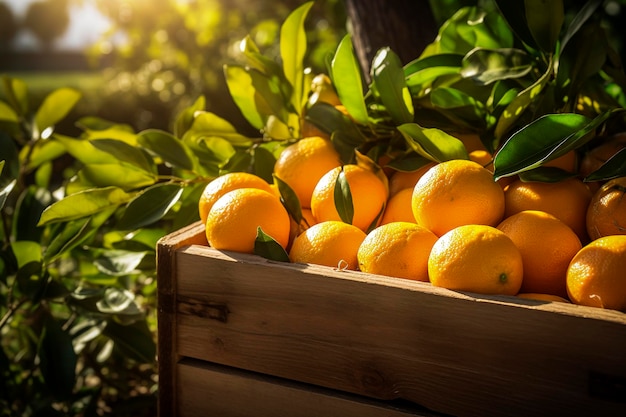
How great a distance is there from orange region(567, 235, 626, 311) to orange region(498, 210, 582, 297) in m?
0.05

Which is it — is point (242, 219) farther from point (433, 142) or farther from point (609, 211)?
point (609, 211)

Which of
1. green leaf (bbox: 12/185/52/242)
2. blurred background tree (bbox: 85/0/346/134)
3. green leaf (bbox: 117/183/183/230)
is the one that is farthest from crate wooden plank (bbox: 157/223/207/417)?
blurred background tree (bbox: 85/0/346/134)

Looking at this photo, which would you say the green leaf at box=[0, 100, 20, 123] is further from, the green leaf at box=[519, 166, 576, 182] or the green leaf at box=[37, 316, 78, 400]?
the green leaf at box=[519, 166, 576, 182]

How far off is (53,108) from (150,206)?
0.46m

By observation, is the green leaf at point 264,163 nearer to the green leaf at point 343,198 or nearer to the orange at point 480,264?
the green leaf at point 343,198

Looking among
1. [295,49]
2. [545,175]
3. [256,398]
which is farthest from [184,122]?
[545,175]

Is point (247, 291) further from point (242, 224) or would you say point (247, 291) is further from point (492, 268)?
point (492, 268)

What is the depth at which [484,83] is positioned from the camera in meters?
0.94

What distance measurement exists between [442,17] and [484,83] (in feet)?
2.54

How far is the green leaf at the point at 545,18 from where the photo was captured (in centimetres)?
90

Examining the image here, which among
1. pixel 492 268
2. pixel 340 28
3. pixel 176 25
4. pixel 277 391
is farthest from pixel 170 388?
pixel 176 25

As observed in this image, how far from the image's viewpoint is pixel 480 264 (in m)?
0.68

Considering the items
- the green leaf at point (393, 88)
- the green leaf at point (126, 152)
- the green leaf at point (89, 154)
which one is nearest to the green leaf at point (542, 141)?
the green leaf at point (393, 88)

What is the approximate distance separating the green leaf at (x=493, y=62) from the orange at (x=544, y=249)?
1.01 feet
